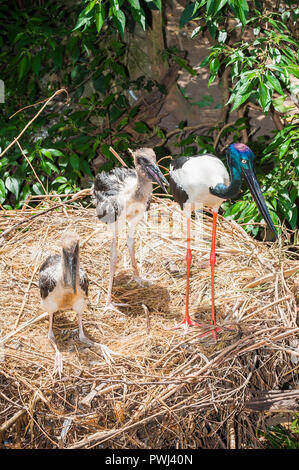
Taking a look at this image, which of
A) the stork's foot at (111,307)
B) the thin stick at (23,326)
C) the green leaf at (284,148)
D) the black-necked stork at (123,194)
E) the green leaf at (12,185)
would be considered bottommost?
the stork's foot at (111,307)

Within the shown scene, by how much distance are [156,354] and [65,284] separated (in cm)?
66

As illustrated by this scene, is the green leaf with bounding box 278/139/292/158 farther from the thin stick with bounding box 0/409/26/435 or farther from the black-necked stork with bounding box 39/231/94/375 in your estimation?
the thin stick with bounding box 0/409/26/435

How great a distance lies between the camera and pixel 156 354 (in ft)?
12.5

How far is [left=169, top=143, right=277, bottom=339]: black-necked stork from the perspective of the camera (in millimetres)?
3709

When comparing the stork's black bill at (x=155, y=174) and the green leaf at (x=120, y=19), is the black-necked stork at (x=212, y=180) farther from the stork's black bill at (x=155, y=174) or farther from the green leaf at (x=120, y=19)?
the green leaf at (x=120, y=19)

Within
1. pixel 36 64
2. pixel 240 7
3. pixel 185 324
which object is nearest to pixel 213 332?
pixel 185 324

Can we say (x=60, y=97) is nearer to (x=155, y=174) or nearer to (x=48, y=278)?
(x=155, y=174)

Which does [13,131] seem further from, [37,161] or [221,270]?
[221,270]

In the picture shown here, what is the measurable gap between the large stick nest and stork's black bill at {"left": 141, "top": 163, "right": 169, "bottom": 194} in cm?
87

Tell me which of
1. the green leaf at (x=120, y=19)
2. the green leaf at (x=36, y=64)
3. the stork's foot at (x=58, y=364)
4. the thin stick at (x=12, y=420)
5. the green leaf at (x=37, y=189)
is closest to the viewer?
the thin stick at (x=12, y=420)

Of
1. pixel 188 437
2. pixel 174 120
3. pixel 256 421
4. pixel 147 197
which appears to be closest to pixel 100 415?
pixel 188 437

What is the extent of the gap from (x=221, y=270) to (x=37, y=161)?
2.22m

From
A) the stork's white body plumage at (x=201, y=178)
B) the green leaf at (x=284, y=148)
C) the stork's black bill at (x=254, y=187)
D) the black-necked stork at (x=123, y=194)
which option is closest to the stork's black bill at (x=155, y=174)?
the black-necked stork at (x=123, y=194)

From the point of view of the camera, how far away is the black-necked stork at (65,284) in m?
3.70
